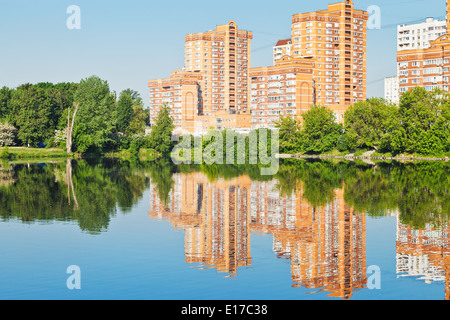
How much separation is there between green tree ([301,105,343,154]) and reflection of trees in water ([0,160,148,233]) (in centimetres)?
5881

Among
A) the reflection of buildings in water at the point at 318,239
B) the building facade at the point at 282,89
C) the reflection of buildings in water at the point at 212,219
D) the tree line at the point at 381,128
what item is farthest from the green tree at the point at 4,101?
the reflection of buildings in water at the point at 318,239

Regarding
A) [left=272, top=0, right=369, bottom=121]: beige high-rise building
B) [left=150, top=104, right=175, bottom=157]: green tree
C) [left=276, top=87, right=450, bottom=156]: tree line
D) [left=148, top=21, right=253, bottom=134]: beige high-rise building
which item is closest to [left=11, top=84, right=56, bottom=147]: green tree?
[left=150, top=104, right=175, bottom=157]: green tree

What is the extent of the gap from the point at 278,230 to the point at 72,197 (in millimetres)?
19768

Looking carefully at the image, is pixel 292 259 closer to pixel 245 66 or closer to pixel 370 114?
pixel 370 114

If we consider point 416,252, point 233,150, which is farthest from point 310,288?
point 233,150

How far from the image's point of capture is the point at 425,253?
75.5 feet

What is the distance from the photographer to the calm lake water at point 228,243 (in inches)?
744

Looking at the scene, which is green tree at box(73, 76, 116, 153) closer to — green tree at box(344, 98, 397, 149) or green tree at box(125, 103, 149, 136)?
green tree at box(125, 103, 149, 136)

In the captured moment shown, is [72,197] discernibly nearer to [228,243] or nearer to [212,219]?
[212,219]

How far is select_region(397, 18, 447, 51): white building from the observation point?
18600 centimetres

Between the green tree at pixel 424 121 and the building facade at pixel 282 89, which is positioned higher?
the building facade at pixel 282 89

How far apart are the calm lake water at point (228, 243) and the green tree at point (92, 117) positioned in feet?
213

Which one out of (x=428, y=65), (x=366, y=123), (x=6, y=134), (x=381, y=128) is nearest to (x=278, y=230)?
(x=381, y=128)

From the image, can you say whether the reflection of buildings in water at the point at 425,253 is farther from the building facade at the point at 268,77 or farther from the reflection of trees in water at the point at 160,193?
the building facade at the point at 268,77
